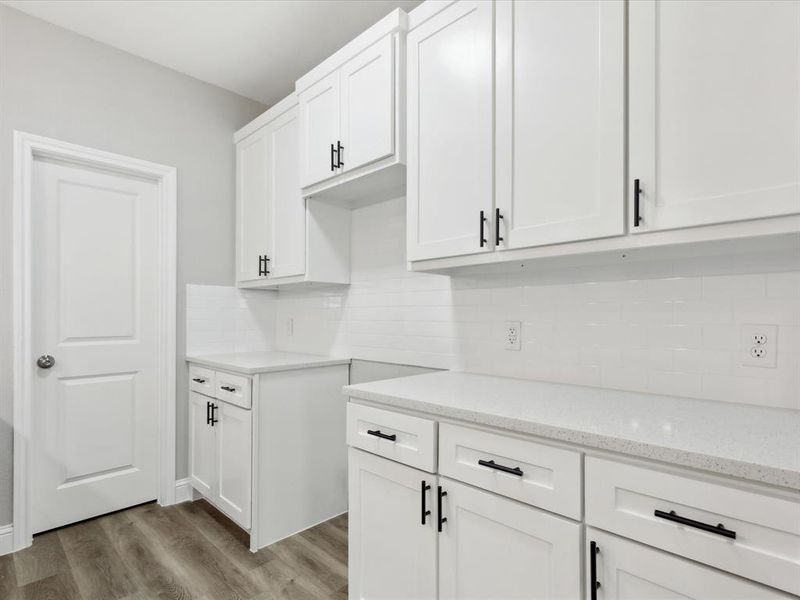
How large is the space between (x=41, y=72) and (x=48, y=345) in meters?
1.49

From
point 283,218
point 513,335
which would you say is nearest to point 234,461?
point 283,218

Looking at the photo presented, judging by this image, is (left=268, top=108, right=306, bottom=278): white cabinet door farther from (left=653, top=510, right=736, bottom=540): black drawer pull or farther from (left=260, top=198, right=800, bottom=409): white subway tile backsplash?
(left=653, top=510, right=736, bottom=540): black drawer pull

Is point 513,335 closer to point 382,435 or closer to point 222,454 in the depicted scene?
point 382,435

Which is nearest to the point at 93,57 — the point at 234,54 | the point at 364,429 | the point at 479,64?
the point at 234,54

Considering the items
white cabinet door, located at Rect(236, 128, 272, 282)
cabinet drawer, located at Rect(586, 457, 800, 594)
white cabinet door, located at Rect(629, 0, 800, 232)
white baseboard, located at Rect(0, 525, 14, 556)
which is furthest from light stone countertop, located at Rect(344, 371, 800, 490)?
white baseboard, located at Rect(0, 525, 14, 556)

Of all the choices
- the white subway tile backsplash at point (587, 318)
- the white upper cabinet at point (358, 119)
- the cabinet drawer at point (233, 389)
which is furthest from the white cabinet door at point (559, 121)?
the cabinet drawer at point (233, 389)

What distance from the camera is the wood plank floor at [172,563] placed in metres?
1.91

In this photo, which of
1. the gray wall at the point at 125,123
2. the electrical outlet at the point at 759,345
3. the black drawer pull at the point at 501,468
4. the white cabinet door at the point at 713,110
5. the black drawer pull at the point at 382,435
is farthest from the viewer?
the gray wall at the point at 125,123

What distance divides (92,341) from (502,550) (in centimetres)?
254

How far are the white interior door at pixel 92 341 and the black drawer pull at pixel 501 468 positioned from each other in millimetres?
2374

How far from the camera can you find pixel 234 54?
106 inches

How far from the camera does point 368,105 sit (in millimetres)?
2012

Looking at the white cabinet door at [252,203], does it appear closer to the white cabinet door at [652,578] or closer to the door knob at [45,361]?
the door knob at [45,361]

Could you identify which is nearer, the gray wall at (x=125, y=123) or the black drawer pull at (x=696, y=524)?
the black drawer pull at (x=696, y=524)
